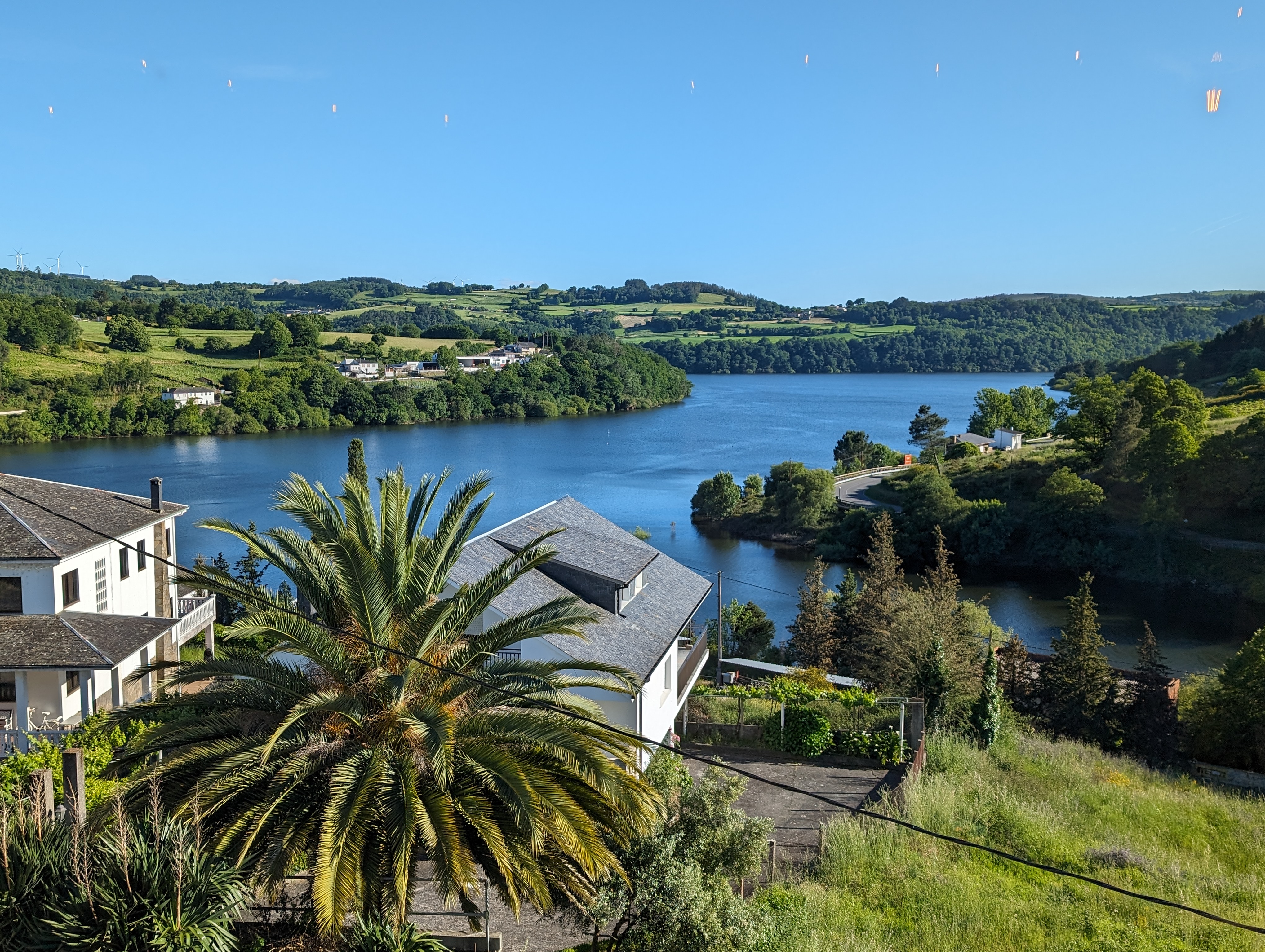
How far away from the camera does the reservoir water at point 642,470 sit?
169 ft

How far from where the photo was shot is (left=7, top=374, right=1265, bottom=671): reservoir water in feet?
169

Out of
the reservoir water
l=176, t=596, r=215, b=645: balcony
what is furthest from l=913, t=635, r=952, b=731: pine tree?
l=176, t=596, r=215, b=645: balcony

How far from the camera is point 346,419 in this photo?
123 m

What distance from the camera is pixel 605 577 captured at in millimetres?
19703

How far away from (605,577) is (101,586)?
35.7 ft

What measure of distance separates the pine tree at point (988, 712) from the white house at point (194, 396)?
103562 millimetres

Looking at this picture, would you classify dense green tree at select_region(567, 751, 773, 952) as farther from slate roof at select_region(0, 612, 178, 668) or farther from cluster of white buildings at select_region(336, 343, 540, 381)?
cluster of white buildings at select_region(336, 343, 540, 381)

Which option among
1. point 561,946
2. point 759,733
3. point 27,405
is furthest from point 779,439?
point 561,946

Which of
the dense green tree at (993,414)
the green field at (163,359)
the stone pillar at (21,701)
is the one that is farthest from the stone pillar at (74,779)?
the green field at (163,359)

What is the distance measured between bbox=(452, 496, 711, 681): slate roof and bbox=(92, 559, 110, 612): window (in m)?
8.23

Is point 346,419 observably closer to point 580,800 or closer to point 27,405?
point 27,405

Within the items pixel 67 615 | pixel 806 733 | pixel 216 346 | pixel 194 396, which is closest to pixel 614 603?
pixel 806 733

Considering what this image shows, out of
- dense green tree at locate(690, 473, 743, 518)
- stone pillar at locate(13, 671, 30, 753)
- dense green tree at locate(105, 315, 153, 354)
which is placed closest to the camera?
stone pillar at locate(13, 671, 30, 753)

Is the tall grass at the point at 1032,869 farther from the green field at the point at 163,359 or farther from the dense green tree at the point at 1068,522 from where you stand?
the green field at the point at 163,359
